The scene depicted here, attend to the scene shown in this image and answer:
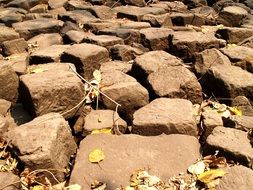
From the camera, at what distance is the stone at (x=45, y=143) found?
2436 millimetres

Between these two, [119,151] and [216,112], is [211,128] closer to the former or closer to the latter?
[216,112]

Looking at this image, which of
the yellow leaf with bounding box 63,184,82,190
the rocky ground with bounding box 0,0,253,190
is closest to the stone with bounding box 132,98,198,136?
the rocky ground with bounding box 0,0,253,190

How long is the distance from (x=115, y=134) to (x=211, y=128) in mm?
715

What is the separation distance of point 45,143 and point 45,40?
2335mm

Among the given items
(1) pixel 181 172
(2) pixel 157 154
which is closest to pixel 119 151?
(2) pixel 157 154

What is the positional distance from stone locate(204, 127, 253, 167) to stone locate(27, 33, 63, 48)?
2.45 metres

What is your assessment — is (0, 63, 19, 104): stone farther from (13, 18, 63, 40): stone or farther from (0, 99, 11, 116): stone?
(13, 18, 63, 40): stone

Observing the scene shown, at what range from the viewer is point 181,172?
2.53 meters

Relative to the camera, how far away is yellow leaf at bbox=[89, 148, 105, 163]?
2.57 meters

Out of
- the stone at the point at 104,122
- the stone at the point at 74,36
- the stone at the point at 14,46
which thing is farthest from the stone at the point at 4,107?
the stone at the point at 74,36

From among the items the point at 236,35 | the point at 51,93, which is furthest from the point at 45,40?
the point at 236,35

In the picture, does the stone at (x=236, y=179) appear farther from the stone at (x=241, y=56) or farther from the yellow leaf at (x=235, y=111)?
the stone at (x=241, y=56)

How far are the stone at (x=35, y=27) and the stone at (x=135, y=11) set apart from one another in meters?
1.04

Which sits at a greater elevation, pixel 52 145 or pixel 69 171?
pixel 52 145
